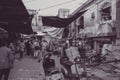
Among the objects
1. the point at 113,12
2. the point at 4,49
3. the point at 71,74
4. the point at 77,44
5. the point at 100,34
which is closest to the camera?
the point at 4,49

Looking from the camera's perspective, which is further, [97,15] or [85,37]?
[85,37]

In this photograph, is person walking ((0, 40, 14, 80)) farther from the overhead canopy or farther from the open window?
the open window

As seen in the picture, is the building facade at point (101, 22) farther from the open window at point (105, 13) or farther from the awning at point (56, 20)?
the awning at point (56, 20)

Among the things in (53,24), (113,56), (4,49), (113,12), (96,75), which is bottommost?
(96,75)

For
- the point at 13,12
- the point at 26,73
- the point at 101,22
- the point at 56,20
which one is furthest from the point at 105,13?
the point at 13,12

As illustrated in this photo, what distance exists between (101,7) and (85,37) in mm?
4360

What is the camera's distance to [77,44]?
19.6 meters

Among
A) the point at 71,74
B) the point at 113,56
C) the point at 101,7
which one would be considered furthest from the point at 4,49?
the point at 101,7

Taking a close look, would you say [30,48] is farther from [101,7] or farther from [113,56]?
[113,56]

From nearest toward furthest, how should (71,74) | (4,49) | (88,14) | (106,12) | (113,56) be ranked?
(4,49) < (71,74) < (113,56) < (106,12) < (88,14)

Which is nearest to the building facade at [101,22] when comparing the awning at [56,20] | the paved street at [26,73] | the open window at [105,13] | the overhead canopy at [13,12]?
the open window at [105,13]

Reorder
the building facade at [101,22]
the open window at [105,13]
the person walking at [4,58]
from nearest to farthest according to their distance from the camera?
the person walking at [4,58], the building facade at [101,22], the open window at [105,13]

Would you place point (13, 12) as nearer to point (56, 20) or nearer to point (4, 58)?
point (4, 58)

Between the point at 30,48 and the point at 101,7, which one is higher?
the point at 101,7
